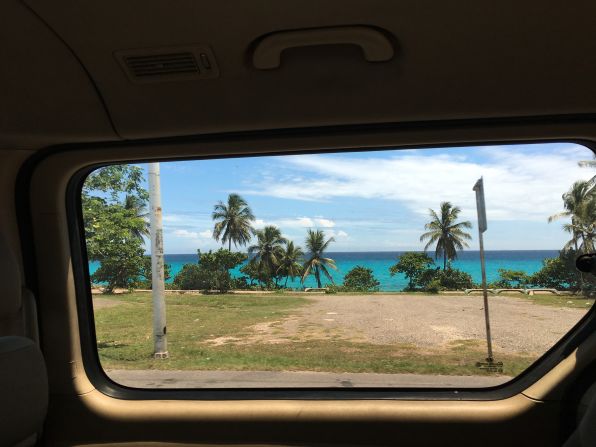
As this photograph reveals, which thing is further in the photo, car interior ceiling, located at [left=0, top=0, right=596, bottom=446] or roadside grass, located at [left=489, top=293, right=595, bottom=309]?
roadside grass, located at [left=489, top=293, right=595, bottom=309]

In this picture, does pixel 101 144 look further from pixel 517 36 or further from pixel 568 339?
pixel 568 339

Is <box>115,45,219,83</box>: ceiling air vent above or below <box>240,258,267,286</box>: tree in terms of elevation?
above

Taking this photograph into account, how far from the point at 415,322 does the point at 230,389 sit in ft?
4.56

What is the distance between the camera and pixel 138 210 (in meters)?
3.71

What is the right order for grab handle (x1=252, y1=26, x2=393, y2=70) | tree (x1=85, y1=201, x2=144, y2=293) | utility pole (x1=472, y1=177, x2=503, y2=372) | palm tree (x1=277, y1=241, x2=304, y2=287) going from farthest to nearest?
palm tree (x1=277, y1=241, x2=304, y2=287) → tree (x1=85, y1=201, x2=144, y2=293) → utility pole (x1=472, y1=177, x2=503, y2=372) → grab handle (x1=252, y1=26, x2=393, y2=70)

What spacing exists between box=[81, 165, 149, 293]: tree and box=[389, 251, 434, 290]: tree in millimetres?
1814

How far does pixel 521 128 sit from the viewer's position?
6.34ft

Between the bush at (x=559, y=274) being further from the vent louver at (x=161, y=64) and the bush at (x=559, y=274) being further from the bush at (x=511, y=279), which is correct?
the vent louver at (x=161, y=64)

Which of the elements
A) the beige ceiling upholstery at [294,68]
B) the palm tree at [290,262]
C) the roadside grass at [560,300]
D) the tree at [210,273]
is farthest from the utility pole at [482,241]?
the tree at [210,273]

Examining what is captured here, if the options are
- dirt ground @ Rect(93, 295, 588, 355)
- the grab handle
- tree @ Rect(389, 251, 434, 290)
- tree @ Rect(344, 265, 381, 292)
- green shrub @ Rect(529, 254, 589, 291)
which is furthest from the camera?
tree @ Rect(344, 265, 381, 292)

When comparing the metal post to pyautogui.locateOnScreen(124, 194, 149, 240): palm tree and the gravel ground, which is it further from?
pyautogui.locateOnScreen(124, 194, 149, 240): palm tree

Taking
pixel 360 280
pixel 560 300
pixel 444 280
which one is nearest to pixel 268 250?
pixel 360 280

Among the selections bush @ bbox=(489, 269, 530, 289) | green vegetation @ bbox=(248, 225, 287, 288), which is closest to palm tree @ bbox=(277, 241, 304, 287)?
green vegetation @ bbox=(248, 225, 287, 288)

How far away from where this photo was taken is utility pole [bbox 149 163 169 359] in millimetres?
3014
